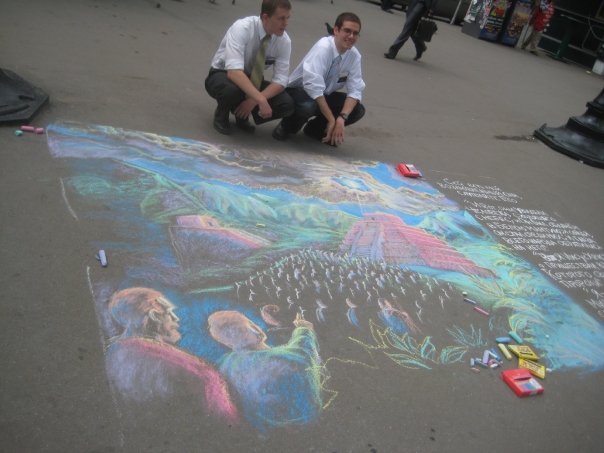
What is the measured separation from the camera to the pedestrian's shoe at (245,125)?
4.08 m

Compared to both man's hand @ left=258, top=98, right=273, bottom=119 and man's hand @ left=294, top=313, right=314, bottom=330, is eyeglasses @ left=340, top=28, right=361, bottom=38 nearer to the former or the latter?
man's hand @ left=258, top=98, right=273, bottom=119

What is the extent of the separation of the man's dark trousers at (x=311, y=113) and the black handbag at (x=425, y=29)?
486 centimetres

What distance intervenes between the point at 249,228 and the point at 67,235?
982mm

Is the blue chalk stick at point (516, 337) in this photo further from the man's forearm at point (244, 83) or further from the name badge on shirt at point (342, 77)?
the name badge on shirt at point (342, 77)

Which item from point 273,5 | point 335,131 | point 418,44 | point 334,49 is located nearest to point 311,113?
point 335,131

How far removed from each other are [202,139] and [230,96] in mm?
405

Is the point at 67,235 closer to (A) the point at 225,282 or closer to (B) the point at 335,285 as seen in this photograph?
(A) the point at 225,282

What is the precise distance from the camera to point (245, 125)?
13.5 ft

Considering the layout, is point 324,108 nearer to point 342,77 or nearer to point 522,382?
point 342,77

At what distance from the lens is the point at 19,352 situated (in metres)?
1.76

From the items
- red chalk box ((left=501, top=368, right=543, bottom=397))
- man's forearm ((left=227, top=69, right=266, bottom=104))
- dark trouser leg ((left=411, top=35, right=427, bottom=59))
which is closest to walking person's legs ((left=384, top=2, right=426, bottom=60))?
dark trouser leg ((left=411, top=35, right=427, bottom=59))

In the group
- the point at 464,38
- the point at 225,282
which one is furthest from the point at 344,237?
the point at 464,38

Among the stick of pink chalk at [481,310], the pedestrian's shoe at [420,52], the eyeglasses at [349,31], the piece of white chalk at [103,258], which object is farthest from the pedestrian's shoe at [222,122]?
the pedestrian's shoe at [420,52]

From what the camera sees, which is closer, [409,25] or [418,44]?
[409,25]
